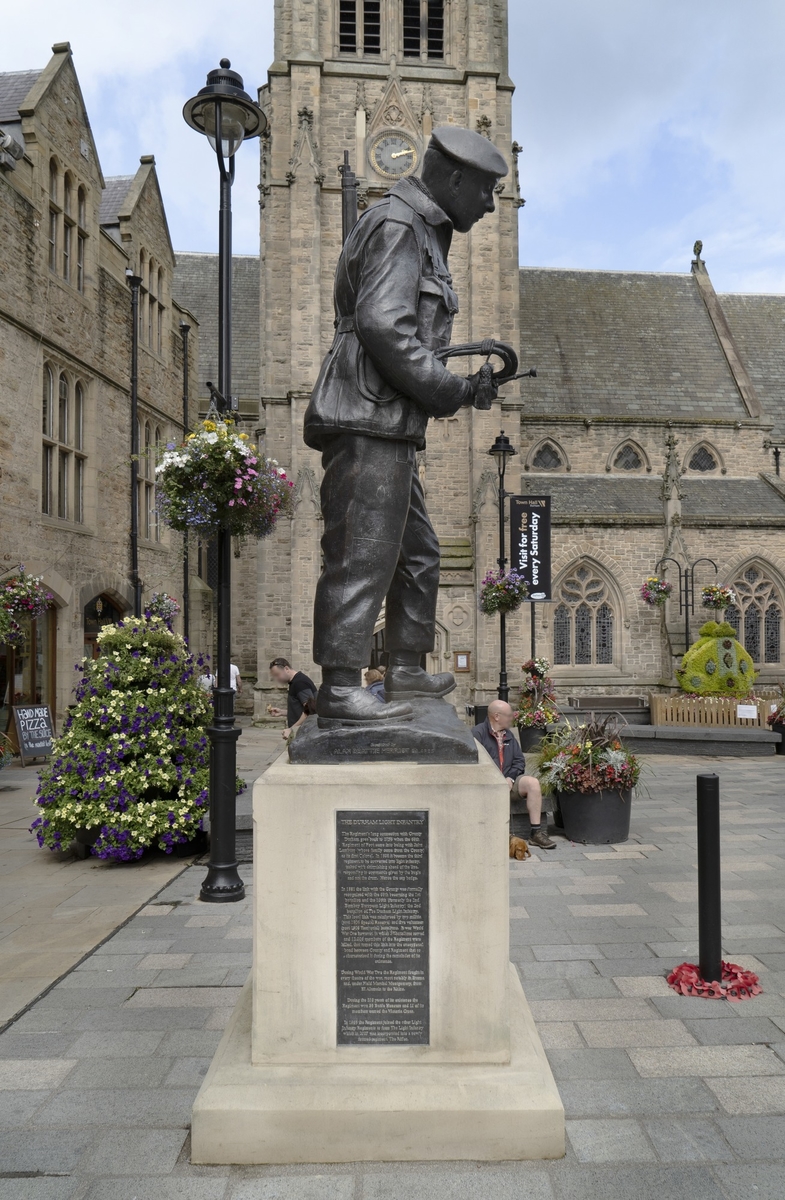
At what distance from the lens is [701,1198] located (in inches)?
101

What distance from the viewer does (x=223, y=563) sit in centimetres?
605

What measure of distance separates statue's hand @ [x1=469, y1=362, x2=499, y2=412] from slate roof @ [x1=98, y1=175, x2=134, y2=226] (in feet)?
60.6

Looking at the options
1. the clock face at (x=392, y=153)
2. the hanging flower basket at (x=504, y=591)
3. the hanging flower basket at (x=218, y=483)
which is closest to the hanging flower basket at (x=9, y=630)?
the hanging flower basket at (x=218, y=483)

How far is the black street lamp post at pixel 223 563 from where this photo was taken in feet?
19.4

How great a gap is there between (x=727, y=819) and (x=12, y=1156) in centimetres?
761

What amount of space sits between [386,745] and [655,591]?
20827 millimetres

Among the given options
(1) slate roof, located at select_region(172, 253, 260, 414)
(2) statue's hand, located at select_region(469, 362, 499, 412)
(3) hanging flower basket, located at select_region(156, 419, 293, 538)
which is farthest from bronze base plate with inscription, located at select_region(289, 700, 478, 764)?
(1) slate roof, located at select_region(172, 253, 260, 414)

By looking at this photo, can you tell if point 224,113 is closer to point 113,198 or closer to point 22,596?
point 22,596

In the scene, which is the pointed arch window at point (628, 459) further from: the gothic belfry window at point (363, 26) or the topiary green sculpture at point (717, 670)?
the gothic belfry window at point (363, 26)

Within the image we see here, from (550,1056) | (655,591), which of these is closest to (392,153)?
(655,591)

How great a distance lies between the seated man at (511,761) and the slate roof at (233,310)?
801 inches

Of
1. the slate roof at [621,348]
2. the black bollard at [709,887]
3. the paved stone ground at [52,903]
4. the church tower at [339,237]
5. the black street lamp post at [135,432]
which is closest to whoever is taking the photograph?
the black bollard at [709,887]

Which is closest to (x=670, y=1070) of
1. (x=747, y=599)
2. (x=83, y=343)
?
(x=83, y=343)

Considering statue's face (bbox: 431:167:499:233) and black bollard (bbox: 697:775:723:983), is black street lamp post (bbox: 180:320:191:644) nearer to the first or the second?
black bollard (bbox: 697:775:723:983)
